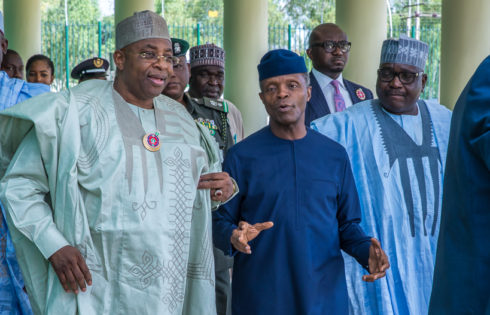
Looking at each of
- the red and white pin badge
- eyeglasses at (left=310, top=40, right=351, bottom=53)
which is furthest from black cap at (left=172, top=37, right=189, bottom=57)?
the red and white pin badge

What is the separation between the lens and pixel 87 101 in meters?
3.36

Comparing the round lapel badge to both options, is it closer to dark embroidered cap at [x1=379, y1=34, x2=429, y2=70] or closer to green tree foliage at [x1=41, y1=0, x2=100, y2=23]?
dark embroidered cap at [x1=379, y1=34, x2=429, y2=70]

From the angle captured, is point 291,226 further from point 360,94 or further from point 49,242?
point 360,94

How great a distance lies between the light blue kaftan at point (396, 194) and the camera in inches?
172

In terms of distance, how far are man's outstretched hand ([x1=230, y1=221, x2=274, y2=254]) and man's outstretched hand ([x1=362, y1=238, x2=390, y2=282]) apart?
21.2 inches

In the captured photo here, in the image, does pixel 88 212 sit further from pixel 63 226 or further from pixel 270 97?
pixel 270 97

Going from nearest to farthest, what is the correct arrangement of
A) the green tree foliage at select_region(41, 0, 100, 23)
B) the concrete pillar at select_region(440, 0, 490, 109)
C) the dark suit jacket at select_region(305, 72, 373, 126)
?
the dark suit jacket at select_region(305, 72, 373, 126)
the concrete pillar at select_region(440, 0, 490, 109)
the green tree foliage at select_region(41, 0, 100, 23)

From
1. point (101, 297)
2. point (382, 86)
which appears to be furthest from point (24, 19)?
point (101, 297)

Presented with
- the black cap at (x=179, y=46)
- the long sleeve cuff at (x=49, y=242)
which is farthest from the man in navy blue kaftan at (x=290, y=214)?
the black cap at (x=179, y=46)

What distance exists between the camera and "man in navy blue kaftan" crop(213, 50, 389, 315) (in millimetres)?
3535

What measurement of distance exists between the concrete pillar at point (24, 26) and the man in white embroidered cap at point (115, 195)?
11570 millimetres

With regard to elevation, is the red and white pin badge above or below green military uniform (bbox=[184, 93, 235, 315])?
above

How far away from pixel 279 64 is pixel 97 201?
48.3 inches

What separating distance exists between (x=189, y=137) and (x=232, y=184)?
12.9 inches
